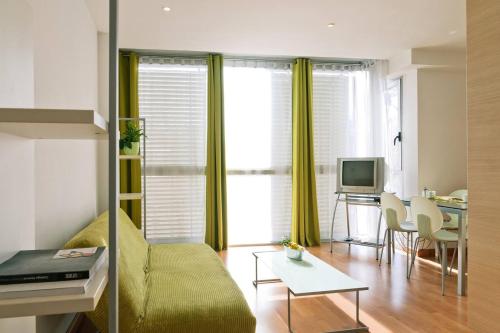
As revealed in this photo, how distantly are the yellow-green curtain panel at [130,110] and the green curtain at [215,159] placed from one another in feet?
2.94

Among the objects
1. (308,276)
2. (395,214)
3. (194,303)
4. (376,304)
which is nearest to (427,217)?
(395,214)

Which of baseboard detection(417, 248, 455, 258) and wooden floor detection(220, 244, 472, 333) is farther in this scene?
baseboard detection(417, 248, 455, 258)

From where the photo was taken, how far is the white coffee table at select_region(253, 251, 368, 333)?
254cm

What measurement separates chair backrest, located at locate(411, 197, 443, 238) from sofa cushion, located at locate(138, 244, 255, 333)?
2.08m

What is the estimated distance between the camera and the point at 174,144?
5004 mm

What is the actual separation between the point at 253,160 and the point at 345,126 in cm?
144

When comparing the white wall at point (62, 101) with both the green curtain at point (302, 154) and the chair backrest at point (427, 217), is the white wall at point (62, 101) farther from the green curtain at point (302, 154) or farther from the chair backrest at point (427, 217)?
the chair backrest at point (427, 217)

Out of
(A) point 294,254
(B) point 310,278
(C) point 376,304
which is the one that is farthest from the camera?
A: (A) point 294,254

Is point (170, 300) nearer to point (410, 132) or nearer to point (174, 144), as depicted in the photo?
point (174, 144)

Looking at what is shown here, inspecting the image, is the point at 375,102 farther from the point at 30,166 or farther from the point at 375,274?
the point at 30,166

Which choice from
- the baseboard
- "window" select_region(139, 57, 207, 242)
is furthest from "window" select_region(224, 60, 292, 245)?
the baseboard

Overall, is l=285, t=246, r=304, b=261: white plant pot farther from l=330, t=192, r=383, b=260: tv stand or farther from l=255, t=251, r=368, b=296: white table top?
l=330, t=192, r=383, b=260: tv stand

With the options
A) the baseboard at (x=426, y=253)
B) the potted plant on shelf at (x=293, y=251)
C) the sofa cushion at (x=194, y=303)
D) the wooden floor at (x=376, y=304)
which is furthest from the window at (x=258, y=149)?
the sofa cushion at (x=194, y=303)

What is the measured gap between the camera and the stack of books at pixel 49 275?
0.85 metres
